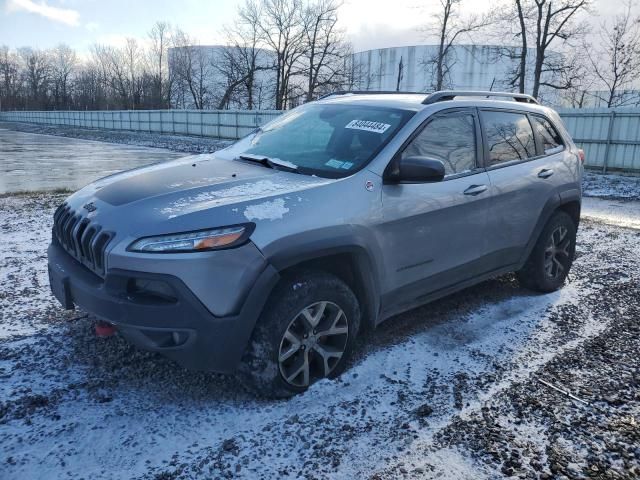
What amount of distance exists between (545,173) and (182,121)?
34.1 metres

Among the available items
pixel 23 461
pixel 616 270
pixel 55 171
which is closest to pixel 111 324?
pixel 23 461

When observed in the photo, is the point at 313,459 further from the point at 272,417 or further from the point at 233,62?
the point at 233,62

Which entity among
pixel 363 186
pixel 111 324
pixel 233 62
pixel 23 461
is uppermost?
pixel 233 62

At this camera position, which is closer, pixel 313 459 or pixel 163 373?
pixel 313 459

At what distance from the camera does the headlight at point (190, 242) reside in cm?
254

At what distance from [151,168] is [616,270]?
5041 mm

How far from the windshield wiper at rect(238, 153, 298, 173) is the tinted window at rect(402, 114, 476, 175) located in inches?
29.6

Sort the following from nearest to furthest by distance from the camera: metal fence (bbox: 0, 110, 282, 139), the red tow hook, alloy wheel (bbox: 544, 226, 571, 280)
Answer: the red tow hook → alloy wheel (bbox: 544, 226, 571, 280) → metal fence (bbox: 0, 110, 282, 139)

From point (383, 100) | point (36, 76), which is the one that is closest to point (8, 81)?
point (36, 76)

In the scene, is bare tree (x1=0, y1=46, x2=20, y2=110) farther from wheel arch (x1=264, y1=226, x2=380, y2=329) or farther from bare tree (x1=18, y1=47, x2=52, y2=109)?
wheel arch (x1=264, y1=226, x2=380, y2=329)

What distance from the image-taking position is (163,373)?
10.5ft

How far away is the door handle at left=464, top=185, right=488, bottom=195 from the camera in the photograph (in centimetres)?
374

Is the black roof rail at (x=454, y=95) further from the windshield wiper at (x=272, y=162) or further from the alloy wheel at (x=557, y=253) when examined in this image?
the alloy wheel at (x=557, y=253)

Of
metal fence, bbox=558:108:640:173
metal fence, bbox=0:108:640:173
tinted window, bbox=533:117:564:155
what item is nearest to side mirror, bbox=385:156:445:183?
tinted window, bbox=533:117:564:155
